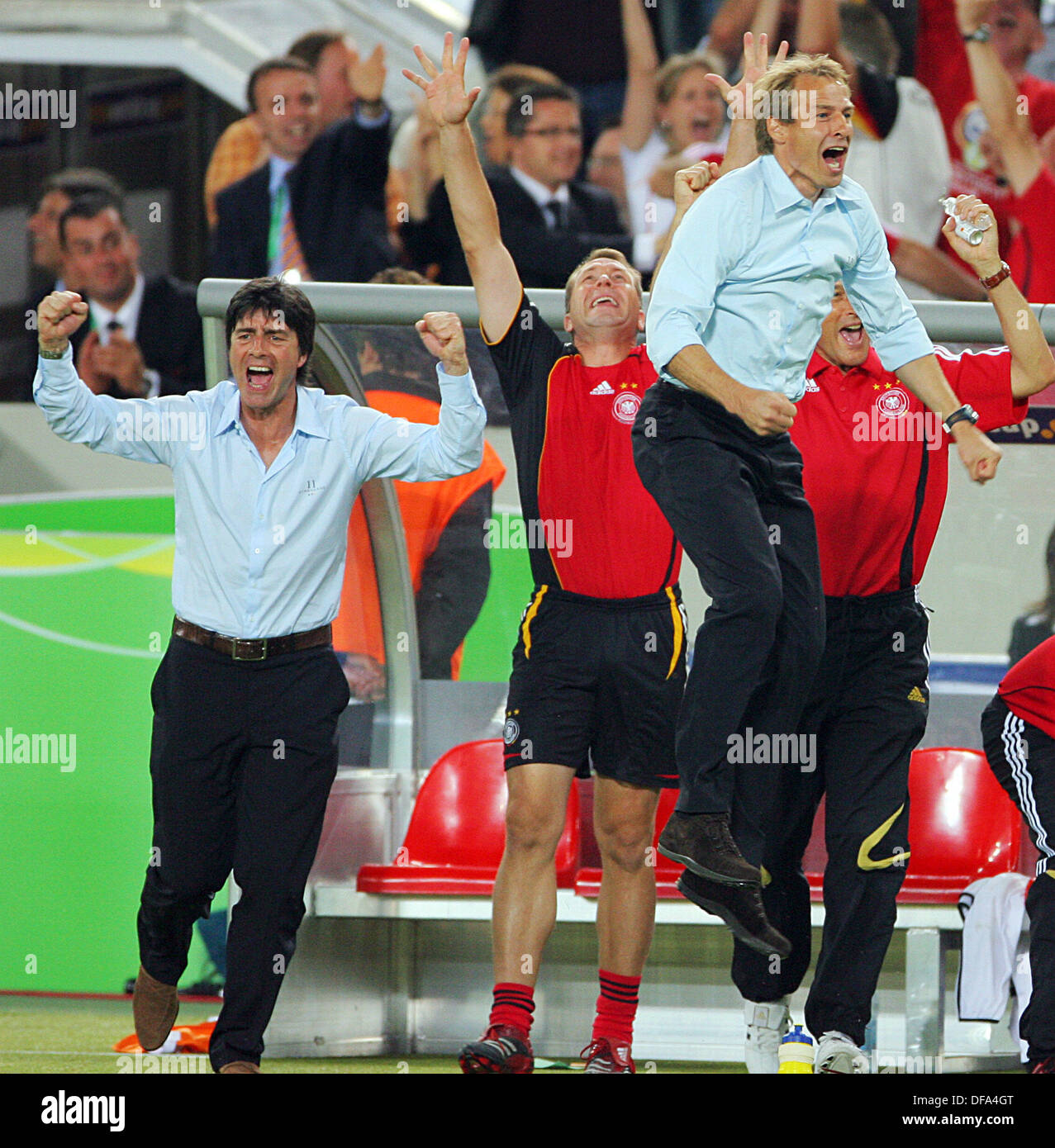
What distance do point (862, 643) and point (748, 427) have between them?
0.78 metres

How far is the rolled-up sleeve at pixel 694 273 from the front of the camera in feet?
12.7

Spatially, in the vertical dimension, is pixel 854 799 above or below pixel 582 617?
below

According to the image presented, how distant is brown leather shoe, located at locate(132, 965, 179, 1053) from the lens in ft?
14.5

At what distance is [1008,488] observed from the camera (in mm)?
5371

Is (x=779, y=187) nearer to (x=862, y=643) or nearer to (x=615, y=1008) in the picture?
(x=862, y=643)

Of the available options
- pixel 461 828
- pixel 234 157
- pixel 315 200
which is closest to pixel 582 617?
pixel 461 828

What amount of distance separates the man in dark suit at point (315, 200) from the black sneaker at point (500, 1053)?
421 cm

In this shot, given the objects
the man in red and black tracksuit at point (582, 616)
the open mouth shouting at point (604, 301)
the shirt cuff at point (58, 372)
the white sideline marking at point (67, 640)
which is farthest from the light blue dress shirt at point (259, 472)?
the white sideline marking at point (67, 640)

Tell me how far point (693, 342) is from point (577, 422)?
707 millimetres

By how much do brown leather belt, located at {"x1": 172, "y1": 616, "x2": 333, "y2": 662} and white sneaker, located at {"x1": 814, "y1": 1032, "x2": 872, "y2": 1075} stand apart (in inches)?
60.2

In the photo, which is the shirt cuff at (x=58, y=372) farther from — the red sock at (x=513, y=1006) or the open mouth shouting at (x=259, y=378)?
the red sock at (x=513, y=1006)

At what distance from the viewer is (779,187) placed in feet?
13.0

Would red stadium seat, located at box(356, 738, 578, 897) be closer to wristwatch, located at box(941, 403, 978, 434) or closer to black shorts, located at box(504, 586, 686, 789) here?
black shorts, located at box(504, 586, 686, 789)
